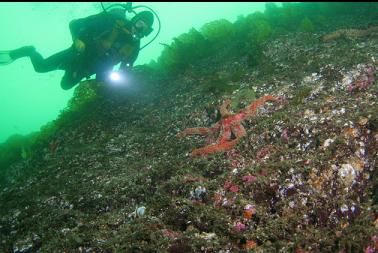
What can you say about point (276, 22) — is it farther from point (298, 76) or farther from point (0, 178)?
point (0, 178)

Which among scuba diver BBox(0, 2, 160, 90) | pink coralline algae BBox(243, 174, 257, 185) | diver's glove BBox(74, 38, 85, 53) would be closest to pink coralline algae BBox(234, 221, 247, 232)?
pink coralline algae BBox(243, 174, 257, 185)

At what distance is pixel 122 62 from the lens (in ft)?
36.1

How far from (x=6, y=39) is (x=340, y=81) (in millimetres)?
128476

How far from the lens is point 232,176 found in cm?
545

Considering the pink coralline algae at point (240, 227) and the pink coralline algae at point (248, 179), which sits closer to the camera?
the pink coralline algae at point (240, 227)

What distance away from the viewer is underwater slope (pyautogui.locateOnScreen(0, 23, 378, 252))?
4.39 meters

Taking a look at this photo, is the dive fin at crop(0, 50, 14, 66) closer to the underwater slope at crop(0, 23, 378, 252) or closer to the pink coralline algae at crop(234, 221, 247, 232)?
the underwater slope at crop(0, 23, 378, 252)

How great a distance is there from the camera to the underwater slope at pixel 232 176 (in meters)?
4.39

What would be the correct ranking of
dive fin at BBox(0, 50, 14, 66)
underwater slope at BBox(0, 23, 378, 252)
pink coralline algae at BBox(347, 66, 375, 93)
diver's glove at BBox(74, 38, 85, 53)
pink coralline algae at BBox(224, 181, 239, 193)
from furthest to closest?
1. dive fin at BBox(0, 50, 14, 66)
2. diver's glove at BBox(74, 38, 85, 53)
3. pink coralline algae at BBox(347, 66, 375, 93)
4. pink coralline algae at BBox(224, 181, 239, 193)
5. underwater slope at BBox(0, 23, 378, 252)

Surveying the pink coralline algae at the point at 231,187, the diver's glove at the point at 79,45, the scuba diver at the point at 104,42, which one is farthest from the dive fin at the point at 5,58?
the pink coralline algae at the point at 231,187

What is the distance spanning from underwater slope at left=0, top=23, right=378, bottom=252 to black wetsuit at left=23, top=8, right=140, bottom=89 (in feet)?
6.42

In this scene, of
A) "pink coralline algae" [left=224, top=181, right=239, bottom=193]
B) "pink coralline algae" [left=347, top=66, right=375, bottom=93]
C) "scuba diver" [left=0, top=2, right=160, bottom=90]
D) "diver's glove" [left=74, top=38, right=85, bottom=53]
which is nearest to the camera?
"pink coralline algae" [left=224, top=181, right=239, bottom=193]

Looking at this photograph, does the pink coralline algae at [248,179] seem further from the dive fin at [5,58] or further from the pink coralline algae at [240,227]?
the dive fin at [5,58]

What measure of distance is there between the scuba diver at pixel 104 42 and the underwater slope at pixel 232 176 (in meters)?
1.97
